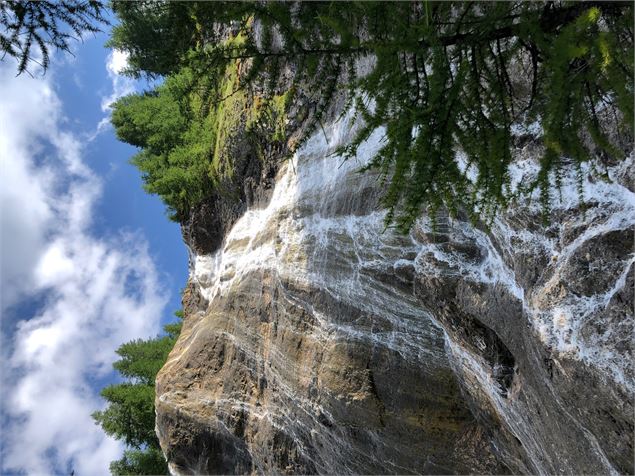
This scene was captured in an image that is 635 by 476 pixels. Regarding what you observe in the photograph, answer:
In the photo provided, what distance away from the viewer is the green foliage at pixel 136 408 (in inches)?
740

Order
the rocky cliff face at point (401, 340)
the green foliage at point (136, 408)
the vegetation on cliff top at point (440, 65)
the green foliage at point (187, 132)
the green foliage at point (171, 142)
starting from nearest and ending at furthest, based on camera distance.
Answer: the vegetation on cliff top at point (440, 65) < the rocky cliff face at point (401, 340) < the green foliage at point (187, 132) < the green foliage at point (171, 142) < the green foliage at point (136, 408)

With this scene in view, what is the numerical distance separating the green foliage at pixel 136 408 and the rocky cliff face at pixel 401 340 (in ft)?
20.8

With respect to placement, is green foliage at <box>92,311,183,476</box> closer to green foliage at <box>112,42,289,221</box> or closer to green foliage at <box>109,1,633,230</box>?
green foliage at <box>112,42,289,221</box>

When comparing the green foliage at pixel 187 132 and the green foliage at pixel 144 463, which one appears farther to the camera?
the green foliage at pixel 144 463

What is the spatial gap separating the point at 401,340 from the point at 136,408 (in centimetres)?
1383

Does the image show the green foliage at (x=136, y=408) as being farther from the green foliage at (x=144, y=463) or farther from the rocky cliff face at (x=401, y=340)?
the rocky cliff face at (x=401, y=340)

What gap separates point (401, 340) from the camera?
26.4 ft

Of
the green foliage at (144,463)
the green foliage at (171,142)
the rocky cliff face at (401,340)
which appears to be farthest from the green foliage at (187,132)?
the green foliage at (144,463)

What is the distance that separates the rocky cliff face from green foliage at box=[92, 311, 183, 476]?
6.33 metres

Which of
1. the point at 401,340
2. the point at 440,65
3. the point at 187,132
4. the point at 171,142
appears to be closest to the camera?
the point at 440,65

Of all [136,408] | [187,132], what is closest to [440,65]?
[187,132]

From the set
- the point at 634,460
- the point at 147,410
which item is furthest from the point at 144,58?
the point at 634,460

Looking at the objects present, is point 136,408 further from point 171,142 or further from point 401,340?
point 401,340

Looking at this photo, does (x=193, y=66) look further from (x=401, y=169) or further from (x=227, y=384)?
(x=227, y=384)
